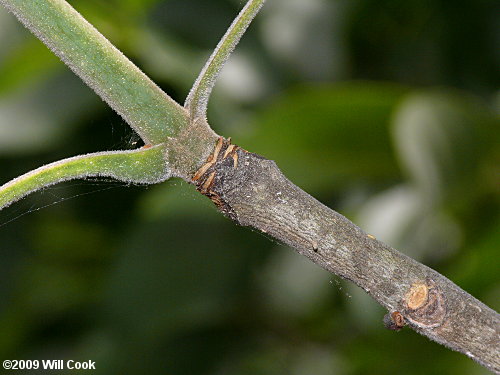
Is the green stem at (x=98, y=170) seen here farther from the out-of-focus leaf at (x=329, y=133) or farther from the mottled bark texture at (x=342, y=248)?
the out-of-focus leaf at (x=329, y=133)

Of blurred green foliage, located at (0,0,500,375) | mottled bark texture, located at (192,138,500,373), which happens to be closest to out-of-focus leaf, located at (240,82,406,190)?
blurred green foliage, located at (0,0,500,375)

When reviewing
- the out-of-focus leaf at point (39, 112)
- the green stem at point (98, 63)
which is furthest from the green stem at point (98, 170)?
the out-of-focus leaf at point (39, 112)

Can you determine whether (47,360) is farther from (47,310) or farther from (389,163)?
(389,163)

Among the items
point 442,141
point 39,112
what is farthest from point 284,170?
point 39,112

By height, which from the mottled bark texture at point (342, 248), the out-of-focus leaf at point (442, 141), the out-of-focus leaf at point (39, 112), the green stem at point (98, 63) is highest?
the out-of-focus leaf at point (39, 112)

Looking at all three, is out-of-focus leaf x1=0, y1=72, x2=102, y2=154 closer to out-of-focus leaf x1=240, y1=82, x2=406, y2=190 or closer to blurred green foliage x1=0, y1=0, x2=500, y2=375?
blurred green foliage x1=0, y1=0, x2=500, y2=375

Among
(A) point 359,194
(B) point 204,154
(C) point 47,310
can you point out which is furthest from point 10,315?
(B) point 204,154

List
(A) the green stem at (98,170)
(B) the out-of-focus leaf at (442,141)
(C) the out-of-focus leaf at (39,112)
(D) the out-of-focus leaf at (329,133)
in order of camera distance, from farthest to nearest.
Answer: (C) the out-of-focus leaf at (39,112) → (D) the out-of-focus leaf at (329,133) → (B) the out-of-focus leaf at (442,141) → (A) the green stem at (98,170)
